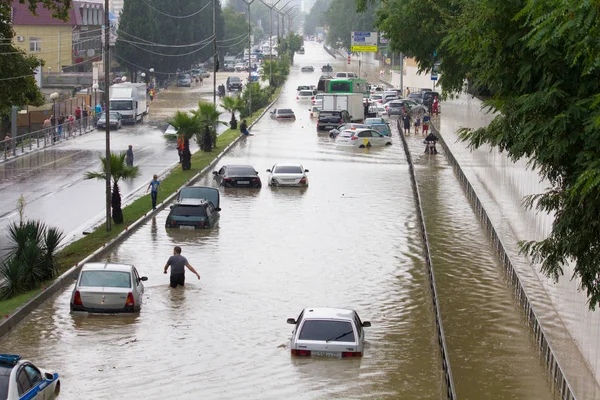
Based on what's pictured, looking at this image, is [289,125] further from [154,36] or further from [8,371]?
[8,371]

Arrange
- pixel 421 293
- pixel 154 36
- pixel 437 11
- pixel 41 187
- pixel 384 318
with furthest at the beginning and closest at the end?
pixel 154 36 → pixel 41 187 → pixel 437 11 → pixel 421 293 → pixel 384 318

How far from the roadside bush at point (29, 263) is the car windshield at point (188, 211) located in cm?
776

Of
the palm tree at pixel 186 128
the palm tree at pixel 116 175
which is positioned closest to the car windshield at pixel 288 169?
the palm tree at pixel 186 128

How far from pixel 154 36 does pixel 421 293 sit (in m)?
94.6

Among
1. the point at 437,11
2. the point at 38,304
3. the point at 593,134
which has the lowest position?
the point at 38,304

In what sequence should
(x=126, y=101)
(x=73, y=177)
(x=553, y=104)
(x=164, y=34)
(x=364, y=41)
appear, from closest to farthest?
(x=553, y=104)
(x=73, y=177)
(x=126, y=101)
(x=364, y=41)
(x=164, y=34)

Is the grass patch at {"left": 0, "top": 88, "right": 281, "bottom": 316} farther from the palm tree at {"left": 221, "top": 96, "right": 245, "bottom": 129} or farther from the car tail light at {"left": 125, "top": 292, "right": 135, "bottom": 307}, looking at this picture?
the palm tree at {"left": 221, "top": 96, "right": 245, "bottom": 129}

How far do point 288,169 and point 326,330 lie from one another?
26.3 metres

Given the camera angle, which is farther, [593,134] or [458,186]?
[458,186]

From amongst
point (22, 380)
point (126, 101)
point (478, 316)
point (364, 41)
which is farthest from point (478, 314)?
point (364, 41)

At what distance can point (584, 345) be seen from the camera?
21219 millimetres

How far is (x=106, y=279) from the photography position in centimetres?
2389

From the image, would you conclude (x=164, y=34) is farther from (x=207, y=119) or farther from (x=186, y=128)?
(x=186, y=128)

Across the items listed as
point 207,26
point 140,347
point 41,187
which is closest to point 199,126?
point 41,187
